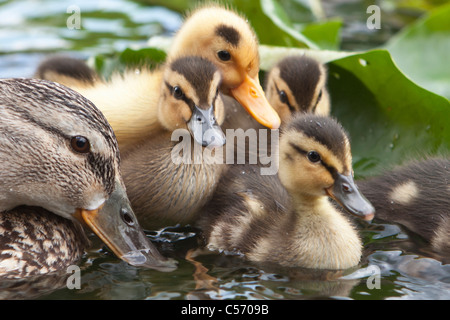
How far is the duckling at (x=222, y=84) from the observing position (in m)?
3.79

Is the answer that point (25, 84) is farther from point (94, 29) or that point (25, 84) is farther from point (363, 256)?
point (94, 29)

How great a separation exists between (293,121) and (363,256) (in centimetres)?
66

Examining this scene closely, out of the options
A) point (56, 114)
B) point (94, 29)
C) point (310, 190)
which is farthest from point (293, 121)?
point (94, 29)

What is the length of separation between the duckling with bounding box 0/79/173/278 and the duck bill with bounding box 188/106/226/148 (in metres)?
0.39

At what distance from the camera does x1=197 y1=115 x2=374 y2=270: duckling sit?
3219mm

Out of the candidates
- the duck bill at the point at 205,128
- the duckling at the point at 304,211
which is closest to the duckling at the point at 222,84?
the duck bill at the point at 205,128

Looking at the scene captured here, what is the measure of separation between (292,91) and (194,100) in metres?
0.68

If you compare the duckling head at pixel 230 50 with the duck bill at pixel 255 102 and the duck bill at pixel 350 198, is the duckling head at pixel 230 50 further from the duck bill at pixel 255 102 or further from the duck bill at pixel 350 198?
the duck bill at pixel 350 198

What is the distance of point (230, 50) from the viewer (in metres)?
3.96

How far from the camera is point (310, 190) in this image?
3293 mm

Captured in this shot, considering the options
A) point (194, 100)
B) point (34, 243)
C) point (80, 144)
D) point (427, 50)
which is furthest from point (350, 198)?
point (427, 50)

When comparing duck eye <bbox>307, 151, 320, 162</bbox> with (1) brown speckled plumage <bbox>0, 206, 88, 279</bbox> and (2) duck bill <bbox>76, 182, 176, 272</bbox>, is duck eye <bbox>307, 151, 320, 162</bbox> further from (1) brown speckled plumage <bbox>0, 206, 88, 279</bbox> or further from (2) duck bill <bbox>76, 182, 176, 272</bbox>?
(1) brown speckled plumage <bbox>0, 206, 88, 279</bbox>

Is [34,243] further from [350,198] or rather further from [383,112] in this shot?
[383,112]

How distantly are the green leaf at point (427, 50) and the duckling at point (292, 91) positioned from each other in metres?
1.19
